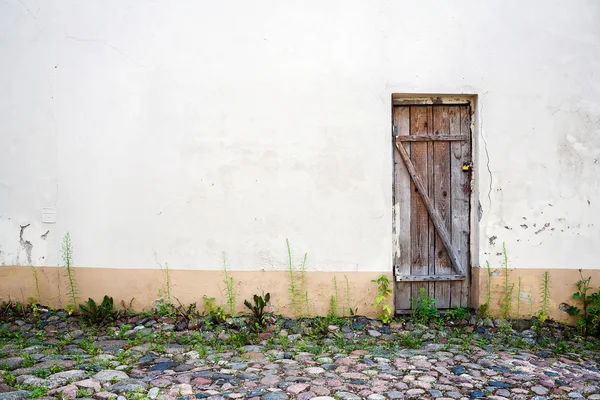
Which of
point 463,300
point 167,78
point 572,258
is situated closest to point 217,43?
point 167,78

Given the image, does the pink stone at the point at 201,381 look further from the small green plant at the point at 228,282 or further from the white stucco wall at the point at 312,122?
the white stucco wall at the point at 312,122

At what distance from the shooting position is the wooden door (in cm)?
561

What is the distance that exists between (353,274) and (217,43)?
282 cm

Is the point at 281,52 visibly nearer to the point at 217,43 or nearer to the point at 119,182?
the point at 217,43

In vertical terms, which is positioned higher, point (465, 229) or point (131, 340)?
point (465, 229)

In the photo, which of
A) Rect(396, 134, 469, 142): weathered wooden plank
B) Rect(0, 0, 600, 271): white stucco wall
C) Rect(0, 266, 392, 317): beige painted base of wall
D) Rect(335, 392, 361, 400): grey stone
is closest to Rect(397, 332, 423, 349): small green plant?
Rect(0, 266, 392, 317): beige painted base of wall

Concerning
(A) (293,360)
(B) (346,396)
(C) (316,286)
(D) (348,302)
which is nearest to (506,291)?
(D) (348,302)

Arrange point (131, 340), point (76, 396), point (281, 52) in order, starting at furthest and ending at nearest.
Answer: point (281, 52), point (131, 340), point (76, 396)

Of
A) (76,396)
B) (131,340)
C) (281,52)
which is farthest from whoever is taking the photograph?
(281,52)

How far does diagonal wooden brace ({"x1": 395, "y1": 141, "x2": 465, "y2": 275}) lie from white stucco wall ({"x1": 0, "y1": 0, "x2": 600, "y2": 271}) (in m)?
0.29

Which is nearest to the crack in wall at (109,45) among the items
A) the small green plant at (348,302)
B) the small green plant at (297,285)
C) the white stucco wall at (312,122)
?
the white stucco wall at (312,122)

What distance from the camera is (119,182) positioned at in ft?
17.9

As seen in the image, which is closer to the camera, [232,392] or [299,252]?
[232,392]

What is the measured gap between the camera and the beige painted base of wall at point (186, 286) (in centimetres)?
542
